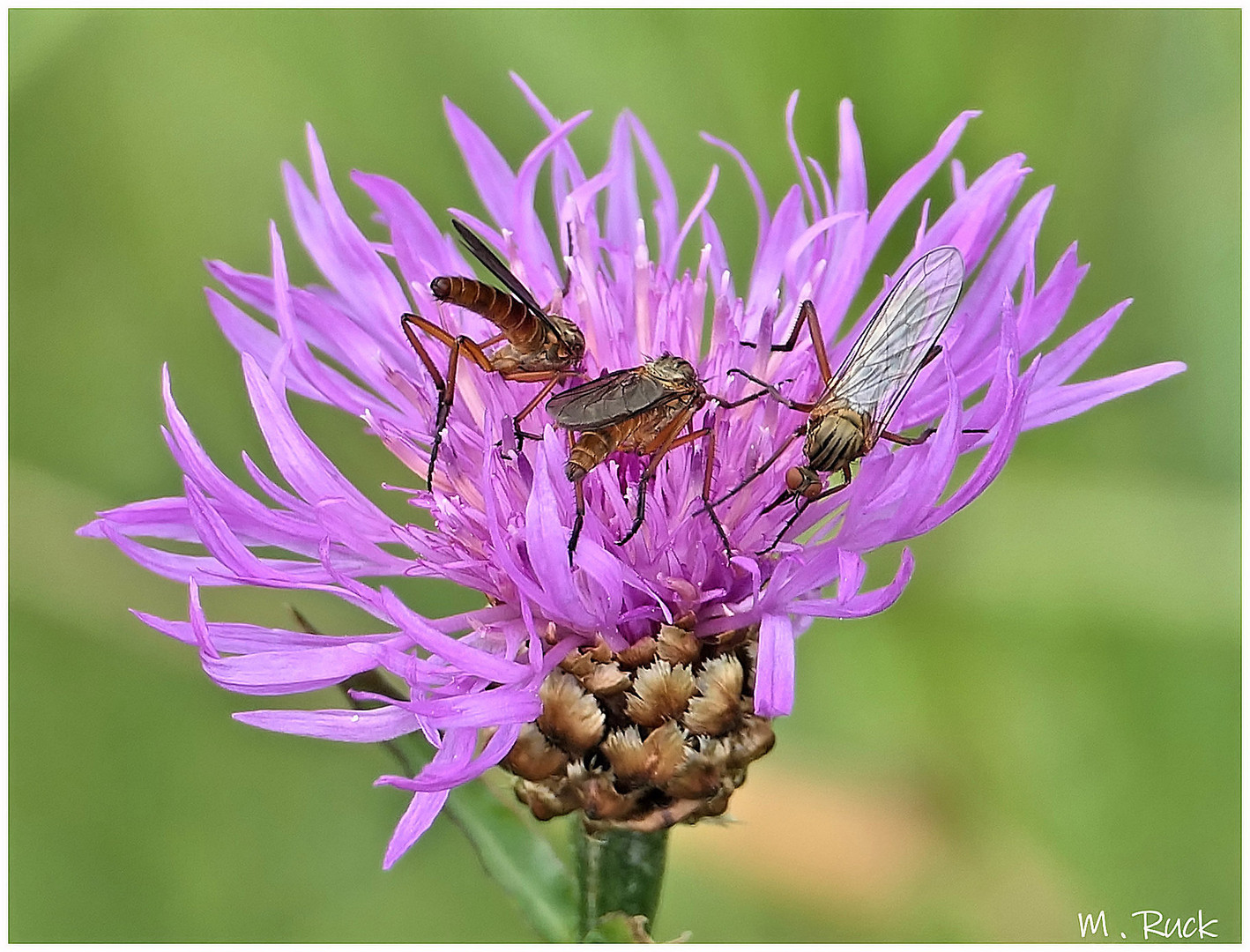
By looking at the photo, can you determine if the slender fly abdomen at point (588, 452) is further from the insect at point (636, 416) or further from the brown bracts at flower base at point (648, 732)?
the brown bracts at flower base at point (648, 732)

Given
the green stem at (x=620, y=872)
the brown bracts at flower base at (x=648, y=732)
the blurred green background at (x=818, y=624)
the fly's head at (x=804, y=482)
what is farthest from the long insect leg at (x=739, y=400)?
the blurred green background at (x=818, y=624)

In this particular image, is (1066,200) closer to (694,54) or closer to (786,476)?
(694,54)

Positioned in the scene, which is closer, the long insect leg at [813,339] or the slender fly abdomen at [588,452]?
the slender fly abdomen at [588,452]

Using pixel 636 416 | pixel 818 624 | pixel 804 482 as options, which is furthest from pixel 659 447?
pixel 818 624

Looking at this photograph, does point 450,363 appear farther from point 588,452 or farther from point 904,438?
point 904,438

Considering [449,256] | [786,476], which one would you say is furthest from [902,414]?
[449,256]

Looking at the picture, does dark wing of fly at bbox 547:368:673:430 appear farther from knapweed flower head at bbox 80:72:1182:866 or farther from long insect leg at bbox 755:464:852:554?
long insect leg at bbox 755:464:852:554

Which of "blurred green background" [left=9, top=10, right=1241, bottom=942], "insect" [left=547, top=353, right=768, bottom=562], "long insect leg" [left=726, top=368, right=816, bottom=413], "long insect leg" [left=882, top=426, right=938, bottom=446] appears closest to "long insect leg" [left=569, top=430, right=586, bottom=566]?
"insect" [left=547, top=353, right=768, bottom=562]
